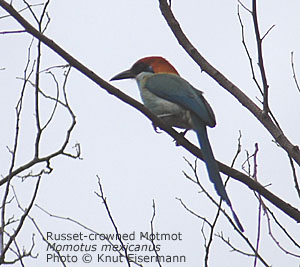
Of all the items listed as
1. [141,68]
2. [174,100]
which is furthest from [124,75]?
[174,100]

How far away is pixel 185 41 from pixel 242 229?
1.21 meters

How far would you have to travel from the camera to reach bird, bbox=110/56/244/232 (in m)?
3.81

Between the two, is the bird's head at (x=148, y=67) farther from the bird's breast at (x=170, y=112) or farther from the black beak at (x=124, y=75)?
the bird's breast at (x=170, y=112)

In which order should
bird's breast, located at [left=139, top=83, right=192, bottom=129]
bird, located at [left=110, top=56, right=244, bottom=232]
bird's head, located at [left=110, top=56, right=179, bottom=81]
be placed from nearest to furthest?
1. bird, located at [left=110, top=56, right=244, bottom=232]
2. bird's breast, located at [left=139, top=83, right=192, bottom=129]
3. bird's head, located at [left=110, top=56, right=179, bottom=81]

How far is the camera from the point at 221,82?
329cm

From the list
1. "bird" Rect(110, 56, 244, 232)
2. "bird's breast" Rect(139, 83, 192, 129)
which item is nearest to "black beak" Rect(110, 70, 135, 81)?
"bird" Rect(110, 56, 244, 232)

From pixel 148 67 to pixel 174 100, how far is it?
86cm

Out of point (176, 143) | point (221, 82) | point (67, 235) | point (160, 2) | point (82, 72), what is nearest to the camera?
point (82, 72)

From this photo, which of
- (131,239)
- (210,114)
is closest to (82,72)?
(210,114)

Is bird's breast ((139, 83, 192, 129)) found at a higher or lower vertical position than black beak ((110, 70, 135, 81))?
lower

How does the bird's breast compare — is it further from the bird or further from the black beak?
the black beak

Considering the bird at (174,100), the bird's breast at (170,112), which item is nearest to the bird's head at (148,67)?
the bird at (174,100)

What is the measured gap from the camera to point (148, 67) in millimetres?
5234

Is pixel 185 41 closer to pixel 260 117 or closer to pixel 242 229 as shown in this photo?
pixel 260 117
